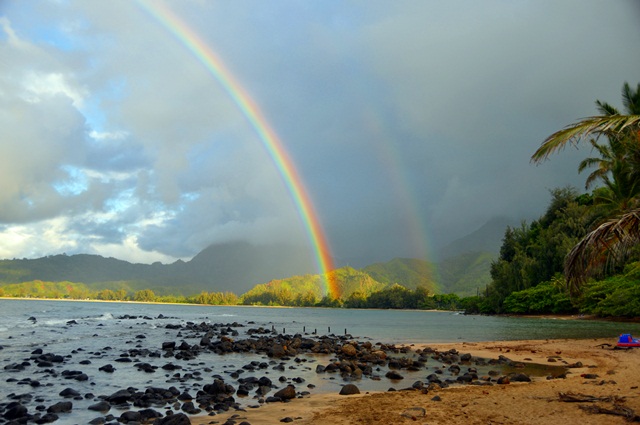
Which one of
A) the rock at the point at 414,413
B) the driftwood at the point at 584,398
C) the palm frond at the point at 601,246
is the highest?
the palm frond at the point at 601,246

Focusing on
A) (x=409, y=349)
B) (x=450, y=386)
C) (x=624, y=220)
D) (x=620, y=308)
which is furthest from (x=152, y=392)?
(x=620, y=308)

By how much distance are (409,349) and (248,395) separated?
18.9m

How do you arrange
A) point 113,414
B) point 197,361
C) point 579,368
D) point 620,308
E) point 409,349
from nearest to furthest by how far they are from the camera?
1. point 113,414
2. point 579,368
3. point 197,361
4. point 409,349
5. point 620,308

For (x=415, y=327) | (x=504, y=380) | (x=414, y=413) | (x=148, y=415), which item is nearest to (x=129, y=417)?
(x=148, y=415)

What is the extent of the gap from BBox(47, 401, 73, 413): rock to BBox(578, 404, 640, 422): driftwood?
15624 mm

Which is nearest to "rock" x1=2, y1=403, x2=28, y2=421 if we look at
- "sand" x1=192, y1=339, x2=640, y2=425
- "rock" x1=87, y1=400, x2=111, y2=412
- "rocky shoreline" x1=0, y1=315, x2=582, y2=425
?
"rocky shoreline" x1=0, y1=315, x2=582, y2=425

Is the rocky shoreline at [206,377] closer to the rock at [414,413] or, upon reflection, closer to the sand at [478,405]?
the sand at [478,405]

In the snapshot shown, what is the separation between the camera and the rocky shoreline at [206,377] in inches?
571

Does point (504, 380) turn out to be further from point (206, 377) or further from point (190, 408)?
point (206, 377)

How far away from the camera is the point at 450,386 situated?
59.4 ft

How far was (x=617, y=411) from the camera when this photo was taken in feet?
36.5

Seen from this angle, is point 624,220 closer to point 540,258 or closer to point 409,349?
point 409,349

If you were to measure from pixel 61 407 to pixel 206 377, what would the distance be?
26.1 ft

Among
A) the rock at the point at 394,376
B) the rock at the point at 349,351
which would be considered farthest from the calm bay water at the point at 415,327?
the rock at the point at 394,376
